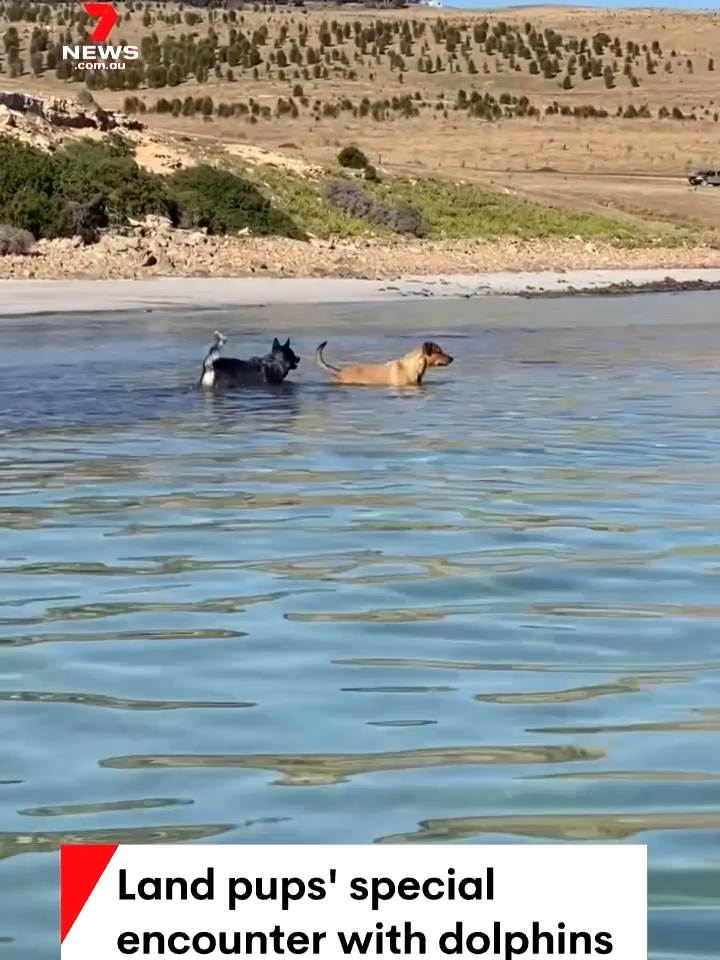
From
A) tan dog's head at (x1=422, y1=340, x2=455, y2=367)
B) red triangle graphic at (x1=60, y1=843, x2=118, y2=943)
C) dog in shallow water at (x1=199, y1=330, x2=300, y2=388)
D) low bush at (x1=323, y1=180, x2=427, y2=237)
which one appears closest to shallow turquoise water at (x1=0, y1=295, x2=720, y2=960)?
dog in shallow water at (x1=199, y1=330, x2=300, y2=388)

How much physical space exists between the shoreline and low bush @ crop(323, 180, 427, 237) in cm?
614

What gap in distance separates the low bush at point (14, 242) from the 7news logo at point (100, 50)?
3523 cm

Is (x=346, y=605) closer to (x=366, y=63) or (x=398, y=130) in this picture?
(x=398, y=130)

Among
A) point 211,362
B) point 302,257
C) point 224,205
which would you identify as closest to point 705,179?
point 224,205

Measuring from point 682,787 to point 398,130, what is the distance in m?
55.0

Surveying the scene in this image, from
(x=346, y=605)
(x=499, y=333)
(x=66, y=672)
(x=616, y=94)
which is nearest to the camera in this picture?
(x=66, y=672)

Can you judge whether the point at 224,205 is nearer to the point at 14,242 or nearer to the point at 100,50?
the point at 14,242

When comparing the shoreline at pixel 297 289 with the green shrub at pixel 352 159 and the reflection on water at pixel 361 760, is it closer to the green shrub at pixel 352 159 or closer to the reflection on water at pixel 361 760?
the green shrub at pixel 352 159

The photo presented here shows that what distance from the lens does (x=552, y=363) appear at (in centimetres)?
2053

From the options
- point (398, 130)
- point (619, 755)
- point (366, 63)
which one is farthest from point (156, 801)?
point (366, 63)

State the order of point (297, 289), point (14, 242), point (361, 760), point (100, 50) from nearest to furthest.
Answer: point (361, 760), point (297, 289), point (14, 242), point (100, 50)

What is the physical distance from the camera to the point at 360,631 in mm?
7742
